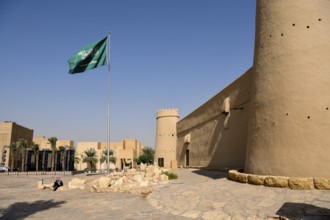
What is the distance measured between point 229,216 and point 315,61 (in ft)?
18.0

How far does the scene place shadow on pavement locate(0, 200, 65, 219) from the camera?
8398mm

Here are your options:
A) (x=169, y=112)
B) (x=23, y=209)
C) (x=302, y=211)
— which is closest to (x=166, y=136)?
(x=169, y=112)

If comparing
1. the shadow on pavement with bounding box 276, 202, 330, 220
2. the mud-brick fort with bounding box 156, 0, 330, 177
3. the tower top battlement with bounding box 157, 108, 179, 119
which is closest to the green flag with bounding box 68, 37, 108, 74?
the mud-brick fort with bounding box 156, 0, 330, 177

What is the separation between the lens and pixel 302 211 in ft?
21.1

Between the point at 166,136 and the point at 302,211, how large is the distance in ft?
89.6

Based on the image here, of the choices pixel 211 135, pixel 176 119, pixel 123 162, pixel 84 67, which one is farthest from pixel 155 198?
pixel 123 162

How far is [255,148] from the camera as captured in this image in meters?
10.2

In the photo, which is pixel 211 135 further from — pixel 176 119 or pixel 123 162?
pixel 123 162

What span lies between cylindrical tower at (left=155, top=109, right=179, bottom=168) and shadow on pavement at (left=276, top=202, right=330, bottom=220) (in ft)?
86.5

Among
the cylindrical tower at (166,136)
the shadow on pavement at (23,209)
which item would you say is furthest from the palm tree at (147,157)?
the shadow on pavement at (23,209)

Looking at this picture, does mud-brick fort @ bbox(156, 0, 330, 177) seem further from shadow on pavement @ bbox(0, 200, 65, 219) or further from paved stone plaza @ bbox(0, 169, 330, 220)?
shadow on pavement @ bbox(0, 200, 65, 219)

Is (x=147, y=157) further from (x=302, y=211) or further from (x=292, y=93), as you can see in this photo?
(x=302, y=211)

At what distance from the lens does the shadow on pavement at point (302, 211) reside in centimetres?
608

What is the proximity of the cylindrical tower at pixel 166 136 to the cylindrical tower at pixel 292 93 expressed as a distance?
74.9 ft
